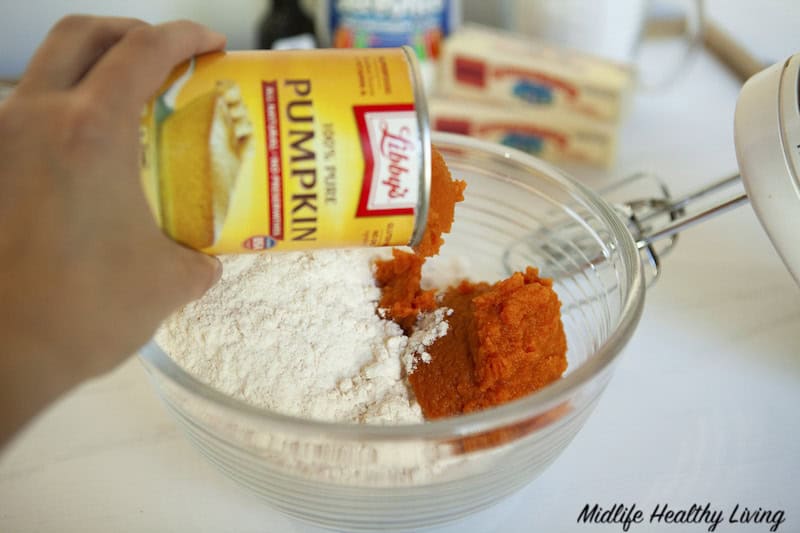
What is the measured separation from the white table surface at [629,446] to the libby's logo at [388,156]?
0.93 ft

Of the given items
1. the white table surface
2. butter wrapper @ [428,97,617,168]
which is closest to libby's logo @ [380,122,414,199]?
the white table surface

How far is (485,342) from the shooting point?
1.94 feet

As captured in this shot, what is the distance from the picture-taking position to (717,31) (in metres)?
1.40

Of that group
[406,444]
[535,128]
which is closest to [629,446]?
[406,444]

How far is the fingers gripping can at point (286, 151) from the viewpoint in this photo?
0.45 m

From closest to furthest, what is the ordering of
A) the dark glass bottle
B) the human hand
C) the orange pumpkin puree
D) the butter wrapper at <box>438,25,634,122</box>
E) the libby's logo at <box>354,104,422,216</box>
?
the human hand
the libby's logo at <box>354,104,422,216</box>
the orange pumpkin puree
the butter wrapper at <box>438,25,634,122</box>
the dark glass bottle

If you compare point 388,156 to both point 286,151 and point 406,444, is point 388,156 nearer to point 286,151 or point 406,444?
point 286,151

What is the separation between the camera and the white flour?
564mm

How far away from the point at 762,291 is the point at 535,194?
322mm

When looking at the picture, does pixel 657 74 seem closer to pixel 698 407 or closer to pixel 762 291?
pixel 762 291

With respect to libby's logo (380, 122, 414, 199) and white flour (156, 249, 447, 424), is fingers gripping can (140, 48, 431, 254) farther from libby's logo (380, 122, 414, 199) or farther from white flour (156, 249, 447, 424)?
white flour (156, 249, 447, 424)

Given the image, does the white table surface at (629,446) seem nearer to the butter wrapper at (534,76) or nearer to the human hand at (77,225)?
the human hand at (77,225)

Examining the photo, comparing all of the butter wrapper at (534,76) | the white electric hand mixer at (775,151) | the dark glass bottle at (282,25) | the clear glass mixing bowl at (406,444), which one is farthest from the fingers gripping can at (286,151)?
the dark glass bottle at (282,25)

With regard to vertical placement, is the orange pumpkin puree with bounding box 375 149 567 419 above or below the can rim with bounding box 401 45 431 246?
below
